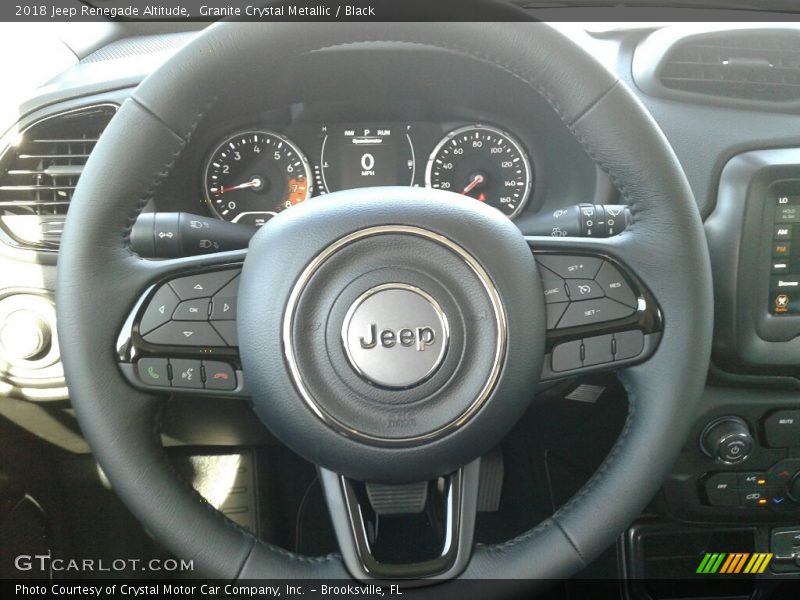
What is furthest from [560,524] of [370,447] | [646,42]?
[646,42]

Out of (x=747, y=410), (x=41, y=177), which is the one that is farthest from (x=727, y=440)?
(x=41, y=177)

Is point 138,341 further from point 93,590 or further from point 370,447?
point 93,590

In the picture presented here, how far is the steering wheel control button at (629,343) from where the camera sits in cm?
116

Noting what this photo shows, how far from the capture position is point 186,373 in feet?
3.67

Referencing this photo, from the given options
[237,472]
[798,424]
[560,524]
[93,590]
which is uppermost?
[560,524]

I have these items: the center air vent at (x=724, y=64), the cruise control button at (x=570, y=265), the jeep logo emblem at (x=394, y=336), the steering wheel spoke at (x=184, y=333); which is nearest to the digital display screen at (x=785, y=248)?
the center air vent at (x=724, y=64)

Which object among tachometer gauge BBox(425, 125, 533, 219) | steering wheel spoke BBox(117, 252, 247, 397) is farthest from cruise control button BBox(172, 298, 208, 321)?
tachometer gauge BBox(425, 125, 533, 219)

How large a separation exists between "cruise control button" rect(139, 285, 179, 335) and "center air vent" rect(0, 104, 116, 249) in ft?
1.72

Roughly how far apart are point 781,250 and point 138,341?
1088 millimetres

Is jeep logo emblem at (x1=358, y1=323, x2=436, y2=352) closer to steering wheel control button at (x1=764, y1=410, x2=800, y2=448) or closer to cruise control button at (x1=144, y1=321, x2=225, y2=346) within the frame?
cruise control button at (x1=144, y1=321, x2=225, y2=346)

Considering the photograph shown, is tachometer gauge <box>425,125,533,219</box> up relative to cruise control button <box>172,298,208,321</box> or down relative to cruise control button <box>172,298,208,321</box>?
up

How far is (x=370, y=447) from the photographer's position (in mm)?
1067

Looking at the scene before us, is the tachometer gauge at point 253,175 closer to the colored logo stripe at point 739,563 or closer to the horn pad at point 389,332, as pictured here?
the horn pad at point 389,332

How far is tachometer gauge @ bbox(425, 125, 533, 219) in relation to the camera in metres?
1.77
